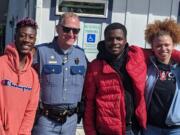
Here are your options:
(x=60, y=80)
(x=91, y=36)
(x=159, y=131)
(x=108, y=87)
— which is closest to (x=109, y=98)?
(x=108, y=87)

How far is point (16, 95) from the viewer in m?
4.21

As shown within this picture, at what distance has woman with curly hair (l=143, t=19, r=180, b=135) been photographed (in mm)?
4645

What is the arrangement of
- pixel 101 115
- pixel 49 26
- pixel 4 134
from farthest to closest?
pixel 49 26, pixel 101 115, pixel 4 134

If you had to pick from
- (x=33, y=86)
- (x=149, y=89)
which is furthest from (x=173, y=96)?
(x=33, y=86)

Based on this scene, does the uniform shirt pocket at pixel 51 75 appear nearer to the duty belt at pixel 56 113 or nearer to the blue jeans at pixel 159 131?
the duty belt at pixel 56 113

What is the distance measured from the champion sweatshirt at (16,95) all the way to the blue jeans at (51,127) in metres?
0.23

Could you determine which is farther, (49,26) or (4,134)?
(49,26)

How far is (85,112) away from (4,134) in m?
0.86

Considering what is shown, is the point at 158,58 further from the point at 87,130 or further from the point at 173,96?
the point at 87,130

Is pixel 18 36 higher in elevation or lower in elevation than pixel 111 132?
higher

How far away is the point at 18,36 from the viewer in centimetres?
437

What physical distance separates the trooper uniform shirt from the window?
314 centimetres

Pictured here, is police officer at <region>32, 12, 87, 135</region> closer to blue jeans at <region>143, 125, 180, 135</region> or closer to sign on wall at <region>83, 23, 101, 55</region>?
blue jeans at <region>143, 125, 180, 135</region>

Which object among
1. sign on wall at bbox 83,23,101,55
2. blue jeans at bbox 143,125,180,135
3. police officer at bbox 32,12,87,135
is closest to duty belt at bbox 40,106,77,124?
police officer at bbox 32,12,87,135
